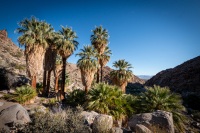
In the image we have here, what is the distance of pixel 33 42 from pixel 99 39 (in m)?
12.8

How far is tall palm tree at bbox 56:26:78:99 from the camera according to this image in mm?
28817

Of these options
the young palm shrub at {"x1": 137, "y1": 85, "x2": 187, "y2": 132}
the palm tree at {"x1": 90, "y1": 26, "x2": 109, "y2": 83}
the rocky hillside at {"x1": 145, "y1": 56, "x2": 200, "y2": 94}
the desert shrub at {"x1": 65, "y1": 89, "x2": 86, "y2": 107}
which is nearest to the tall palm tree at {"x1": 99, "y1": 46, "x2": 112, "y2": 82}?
the palm tree at {"x1": 90, "y1": 26, "x2": 109, "y2": 83}

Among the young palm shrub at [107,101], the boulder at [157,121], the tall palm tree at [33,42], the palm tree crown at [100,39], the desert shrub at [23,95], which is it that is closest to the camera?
the boulder at [157,121]

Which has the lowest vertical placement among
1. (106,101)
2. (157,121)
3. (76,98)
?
(157,121)

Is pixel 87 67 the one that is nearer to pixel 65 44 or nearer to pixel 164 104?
pixel 65 44

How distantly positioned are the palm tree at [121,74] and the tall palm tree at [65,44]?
10.7 metres

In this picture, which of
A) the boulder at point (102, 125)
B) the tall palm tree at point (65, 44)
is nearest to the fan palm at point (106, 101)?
the boulder at point (102, 125)

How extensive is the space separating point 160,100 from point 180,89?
2047 inches

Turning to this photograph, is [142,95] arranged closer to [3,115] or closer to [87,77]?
[87,77]

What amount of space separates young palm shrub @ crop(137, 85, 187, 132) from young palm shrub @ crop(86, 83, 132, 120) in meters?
2.44

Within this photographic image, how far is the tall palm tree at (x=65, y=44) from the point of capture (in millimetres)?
28817

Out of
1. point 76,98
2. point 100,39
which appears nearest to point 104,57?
point 100,39

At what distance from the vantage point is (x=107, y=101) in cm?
1942

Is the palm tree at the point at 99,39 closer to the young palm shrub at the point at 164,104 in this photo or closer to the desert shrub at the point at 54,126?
the young palm shrub at the point at 164,104
